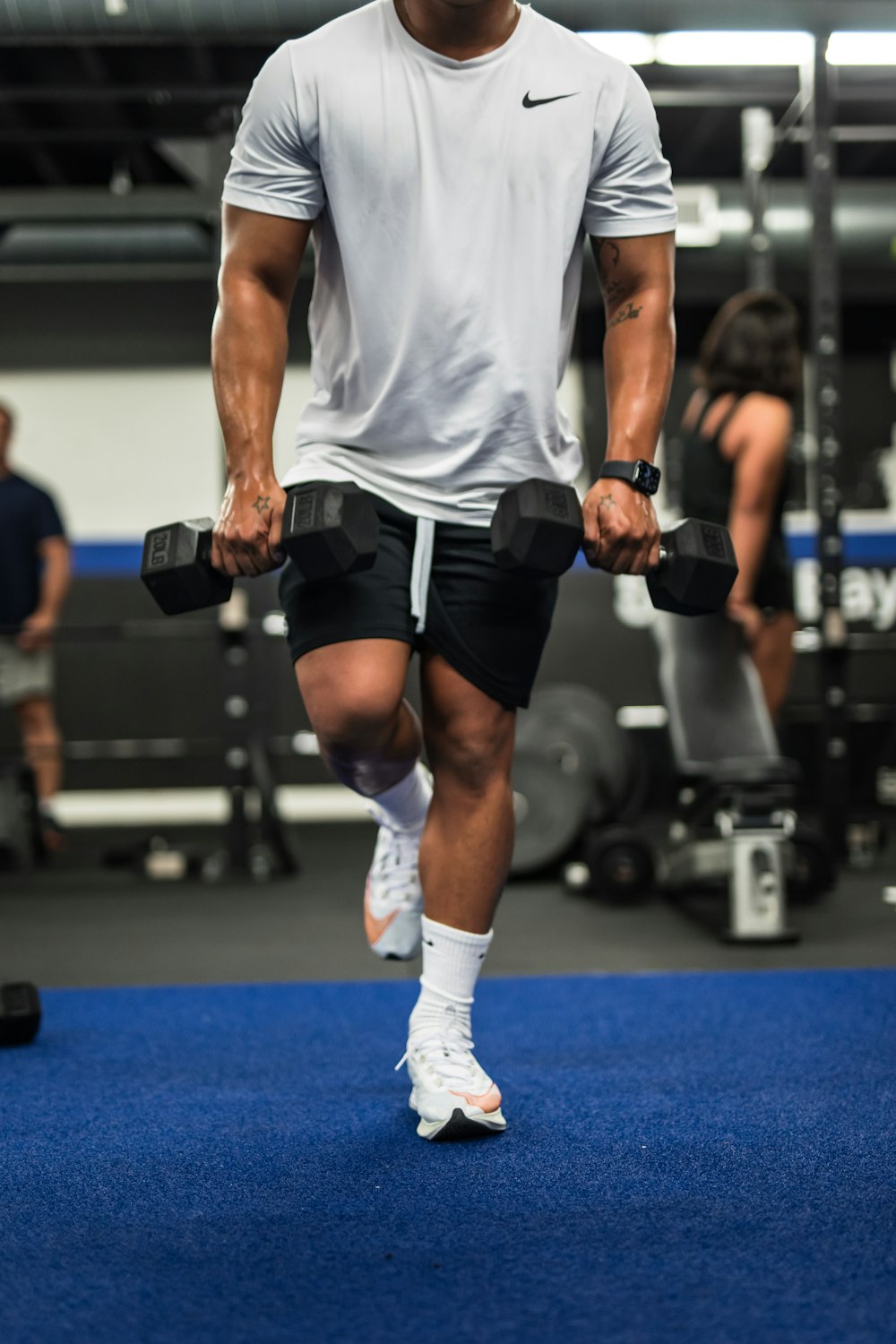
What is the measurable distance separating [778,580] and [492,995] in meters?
1.31

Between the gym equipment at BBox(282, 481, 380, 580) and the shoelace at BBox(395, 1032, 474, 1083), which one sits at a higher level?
the gym equipment at BBox(282, 481, 380, 580)

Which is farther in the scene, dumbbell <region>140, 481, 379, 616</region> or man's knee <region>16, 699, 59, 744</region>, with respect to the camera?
man's knee <region>16, 699, 59, 744</region>

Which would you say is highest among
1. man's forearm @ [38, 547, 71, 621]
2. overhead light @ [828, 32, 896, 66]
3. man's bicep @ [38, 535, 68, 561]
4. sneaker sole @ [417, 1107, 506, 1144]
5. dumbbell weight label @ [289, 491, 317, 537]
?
overhead light @ [828, 32, 896, 66]

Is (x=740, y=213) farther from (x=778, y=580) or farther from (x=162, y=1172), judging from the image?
(x=162, y=1172)

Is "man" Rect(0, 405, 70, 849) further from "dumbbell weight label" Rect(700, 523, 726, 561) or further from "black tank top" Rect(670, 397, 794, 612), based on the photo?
"dumbbell weight label" Rect(700, 523, 726, 561)

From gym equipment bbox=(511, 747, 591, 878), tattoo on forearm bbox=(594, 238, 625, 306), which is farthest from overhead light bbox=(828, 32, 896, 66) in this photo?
tattoo on forearm bbox=(594, 238, 625, 306)

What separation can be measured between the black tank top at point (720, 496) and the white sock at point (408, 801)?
1531 mm

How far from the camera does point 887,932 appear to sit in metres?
2.87

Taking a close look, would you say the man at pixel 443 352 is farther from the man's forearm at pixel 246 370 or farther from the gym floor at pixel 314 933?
the gym floor at pixel 314 933

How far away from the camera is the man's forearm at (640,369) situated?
1527mm

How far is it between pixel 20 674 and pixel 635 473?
337 centimetres

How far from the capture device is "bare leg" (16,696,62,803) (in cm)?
425

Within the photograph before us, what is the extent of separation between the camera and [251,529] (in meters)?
1.44

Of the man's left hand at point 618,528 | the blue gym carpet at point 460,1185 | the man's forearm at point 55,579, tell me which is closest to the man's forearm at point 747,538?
the blue gym carpet at point 460,1185
